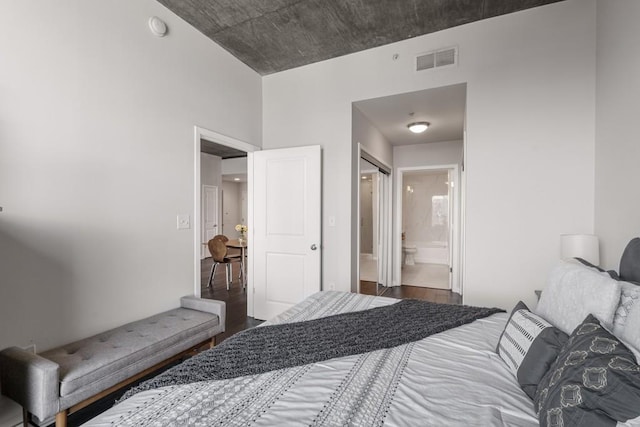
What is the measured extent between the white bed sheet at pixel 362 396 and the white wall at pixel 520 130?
164cm

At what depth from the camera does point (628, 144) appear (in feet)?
5.96

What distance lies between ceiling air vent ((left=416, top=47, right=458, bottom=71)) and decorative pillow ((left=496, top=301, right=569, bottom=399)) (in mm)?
2482

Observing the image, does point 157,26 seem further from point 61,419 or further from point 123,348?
point 61,419

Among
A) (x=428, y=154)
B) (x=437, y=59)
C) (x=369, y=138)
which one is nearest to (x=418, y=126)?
(x=369, y=138)

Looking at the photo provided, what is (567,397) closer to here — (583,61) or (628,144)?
(628,144)

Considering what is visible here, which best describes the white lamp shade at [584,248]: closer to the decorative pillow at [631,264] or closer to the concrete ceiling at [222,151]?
the decorative pillow at [631,264]

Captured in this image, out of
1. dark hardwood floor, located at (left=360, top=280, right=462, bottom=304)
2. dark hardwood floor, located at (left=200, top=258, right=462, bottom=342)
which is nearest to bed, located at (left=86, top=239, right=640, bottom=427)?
dark hardwood floor, located at (left=200, top=258, right=462, bottom=342)

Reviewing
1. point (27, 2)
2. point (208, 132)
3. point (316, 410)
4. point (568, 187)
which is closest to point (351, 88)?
point (208, 132)

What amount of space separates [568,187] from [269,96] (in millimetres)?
3307

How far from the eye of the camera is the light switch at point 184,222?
275 centimetres

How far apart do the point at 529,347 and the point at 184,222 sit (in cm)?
268

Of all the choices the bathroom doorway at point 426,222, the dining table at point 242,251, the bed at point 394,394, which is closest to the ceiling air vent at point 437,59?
the bed at point 394,394

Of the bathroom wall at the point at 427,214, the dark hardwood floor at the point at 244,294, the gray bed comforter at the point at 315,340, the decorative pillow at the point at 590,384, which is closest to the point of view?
the decorative pillow at the point at 590,384

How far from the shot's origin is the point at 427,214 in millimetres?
8102
